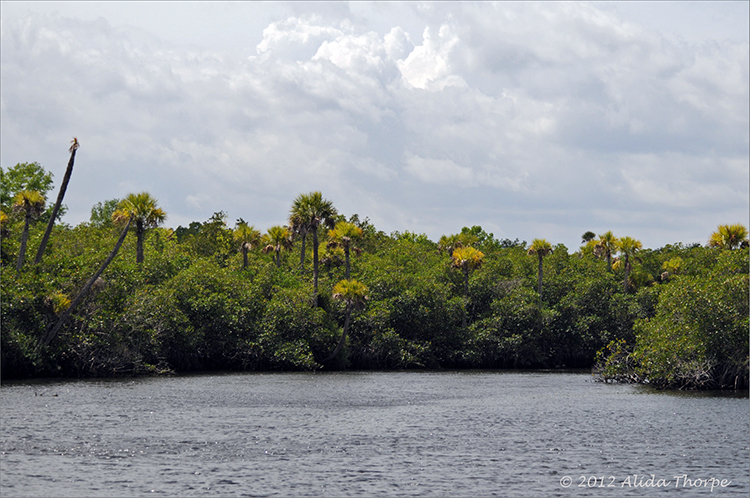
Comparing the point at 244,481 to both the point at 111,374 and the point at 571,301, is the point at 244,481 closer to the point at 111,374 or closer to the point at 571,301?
the point at 111,374

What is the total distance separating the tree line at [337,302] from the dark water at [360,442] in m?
4.66

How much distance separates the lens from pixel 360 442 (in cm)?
2803

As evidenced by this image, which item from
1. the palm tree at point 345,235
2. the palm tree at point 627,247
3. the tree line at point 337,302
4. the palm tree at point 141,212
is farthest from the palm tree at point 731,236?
the palm tree at point 141,212

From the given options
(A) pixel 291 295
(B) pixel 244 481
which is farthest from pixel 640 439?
(A) pixel 291 295

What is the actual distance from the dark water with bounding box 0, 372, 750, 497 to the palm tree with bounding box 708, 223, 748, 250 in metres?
28.0

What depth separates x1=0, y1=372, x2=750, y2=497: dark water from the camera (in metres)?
20.8

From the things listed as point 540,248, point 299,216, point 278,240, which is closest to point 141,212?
point 299,216

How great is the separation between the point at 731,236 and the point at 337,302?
3468cm

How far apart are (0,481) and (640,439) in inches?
834

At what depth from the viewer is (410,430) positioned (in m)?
31.1

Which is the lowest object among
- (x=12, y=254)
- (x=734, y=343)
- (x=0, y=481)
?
(x=0, y=481)

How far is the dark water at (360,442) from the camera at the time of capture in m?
20.8

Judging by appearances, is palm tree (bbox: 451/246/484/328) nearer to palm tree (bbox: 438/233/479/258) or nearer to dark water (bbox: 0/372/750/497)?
palm tree (bbox: 438/233/479/258)

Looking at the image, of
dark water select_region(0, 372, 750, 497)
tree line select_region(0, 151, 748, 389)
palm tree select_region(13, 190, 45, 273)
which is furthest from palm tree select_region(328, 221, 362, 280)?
dark water select_region(0, 372, 750, 497)
